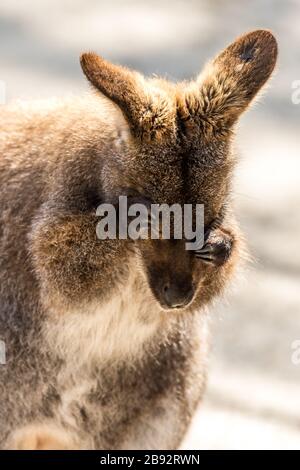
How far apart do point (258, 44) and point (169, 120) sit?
47cm

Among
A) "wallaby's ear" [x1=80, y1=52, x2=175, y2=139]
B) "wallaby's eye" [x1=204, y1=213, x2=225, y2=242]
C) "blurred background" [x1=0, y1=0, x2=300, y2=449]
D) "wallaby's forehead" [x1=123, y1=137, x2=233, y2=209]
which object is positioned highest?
"wallaby's ear" [x1=80, y1=52, x2=175, y2=139]

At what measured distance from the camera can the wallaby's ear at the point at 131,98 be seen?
3969 mm

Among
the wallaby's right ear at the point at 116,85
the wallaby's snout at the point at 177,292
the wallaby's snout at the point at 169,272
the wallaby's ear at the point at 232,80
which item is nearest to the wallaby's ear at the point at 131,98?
the wallaby's right ear at the point at 116,85

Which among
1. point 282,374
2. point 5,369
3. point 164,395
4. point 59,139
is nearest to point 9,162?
point 59,139

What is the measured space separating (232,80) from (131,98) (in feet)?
1.26

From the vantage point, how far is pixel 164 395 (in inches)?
201

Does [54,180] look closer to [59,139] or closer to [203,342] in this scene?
[59,139]

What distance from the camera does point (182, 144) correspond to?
4070mm

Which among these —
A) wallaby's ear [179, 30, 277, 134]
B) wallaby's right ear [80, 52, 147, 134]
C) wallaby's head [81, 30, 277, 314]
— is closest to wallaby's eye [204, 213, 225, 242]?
wallaby's head [81, 30, 277, 314]

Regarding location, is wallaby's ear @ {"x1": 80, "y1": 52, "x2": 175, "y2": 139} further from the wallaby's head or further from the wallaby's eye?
the wallaby's eye

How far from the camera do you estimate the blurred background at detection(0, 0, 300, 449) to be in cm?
621

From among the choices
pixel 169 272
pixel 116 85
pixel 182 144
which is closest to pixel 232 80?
pixel 182 144

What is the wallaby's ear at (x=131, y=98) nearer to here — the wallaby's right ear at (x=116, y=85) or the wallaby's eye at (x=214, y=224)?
the wallaby's right ear at (x=116, y=85)

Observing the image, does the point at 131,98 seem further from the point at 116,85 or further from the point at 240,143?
the point at 240,143
